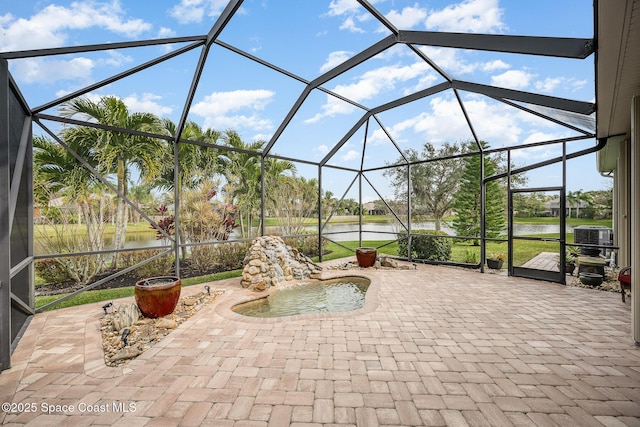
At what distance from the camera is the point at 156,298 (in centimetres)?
415

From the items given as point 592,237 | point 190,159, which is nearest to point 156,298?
point 190,159

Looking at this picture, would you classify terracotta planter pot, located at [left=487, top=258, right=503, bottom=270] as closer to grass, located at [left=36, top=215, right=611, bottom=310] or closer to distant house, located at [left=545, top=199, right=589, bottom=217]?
grass, located at [left=36, top=215, right=611, bottom=310]

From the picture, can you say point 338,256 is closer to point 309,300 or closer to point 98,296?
point 309,300

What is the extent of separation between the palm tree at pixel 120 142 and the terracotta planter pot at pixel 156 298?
261cm

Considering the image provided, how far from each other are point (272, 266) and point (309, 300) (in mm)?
1571

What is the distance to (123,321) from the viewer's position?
390 centimetres

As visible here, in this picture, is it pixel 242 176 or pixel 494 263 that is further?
pixel 242 176

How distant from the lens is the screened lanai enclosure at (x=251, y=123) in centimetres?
383

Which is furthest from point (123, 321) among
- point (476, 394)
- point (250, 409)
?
point (476, 394)

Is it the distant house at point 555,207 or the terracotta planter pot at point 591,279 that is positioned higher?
the distant house at point 555,207

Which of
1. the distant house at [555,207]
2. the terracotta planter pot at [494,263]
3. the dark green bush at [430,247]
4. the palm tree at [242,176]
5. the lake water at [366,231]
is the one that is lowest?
the terracotta planter pot at [494,263]

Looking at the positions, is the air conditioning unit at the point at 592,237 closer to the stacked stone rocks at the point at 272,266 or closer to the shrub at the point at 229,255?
the stacked stone rocks at the point at 272,266

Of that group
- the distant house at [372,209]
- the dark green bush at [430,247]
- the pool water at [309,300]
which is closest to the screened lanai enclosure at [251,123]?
the dark green bush at [430,247]

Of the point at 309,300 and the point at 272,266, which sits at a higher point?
the point at 272,266
